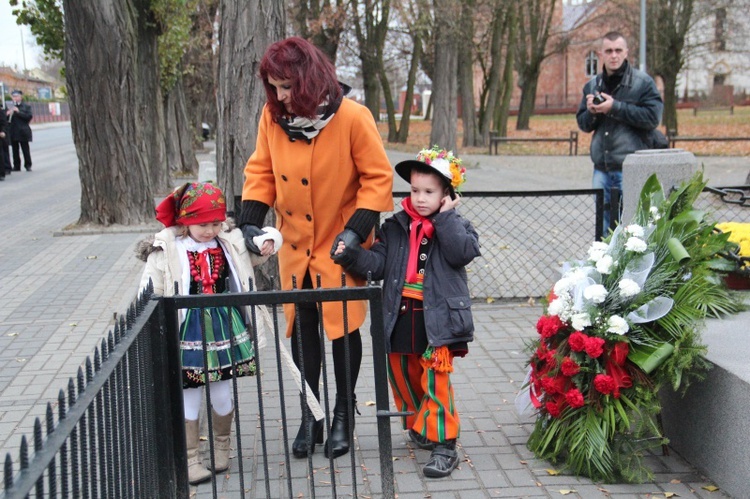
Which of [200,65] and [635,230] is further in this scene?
[200,65]

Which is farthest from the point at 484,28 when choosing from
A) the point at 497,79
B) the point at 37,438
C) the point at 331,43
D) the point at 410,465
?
the point at 37,438

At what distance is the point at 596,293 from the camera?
12.5 ft

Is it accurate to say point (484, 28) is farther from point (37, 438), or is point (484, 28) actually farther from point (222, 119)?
point (37, 438)

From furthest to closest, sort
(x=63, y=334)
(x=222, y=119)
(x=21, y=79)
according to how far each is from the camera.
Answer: (x=21, y=79) → (x=222, y=119) → (x=63, y=334)

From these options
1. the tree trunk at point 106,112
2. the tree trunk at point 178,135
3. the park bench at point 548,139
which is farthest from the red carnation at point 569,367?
the park bench at point 548,139

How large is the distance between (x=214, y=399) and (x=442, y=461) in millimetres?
1046

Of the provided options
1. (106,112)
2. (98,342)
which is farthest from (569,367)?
(106,112)

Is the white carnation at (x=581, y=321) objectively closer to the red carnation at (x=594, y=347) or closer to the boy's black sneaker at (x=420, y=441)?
the red carnation at (x=594, y=347)

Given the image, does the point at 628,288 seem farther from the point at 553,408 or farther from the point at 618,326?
the point at 553,408

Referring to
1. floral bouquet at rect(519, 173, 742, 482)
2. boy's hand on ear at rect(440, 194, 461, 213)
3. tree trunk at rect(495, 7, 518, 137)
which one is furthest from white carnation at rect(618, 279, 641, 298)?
tree trunk at rect(495, 7, 518, 137)

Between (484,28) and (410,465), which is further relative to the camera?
(484,28)

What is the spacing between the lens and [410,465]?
160 inches

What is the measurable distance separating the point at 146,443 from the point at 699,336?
7.53 feet

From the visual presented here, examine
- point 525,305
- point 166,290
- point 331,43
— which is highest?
point 331,43
